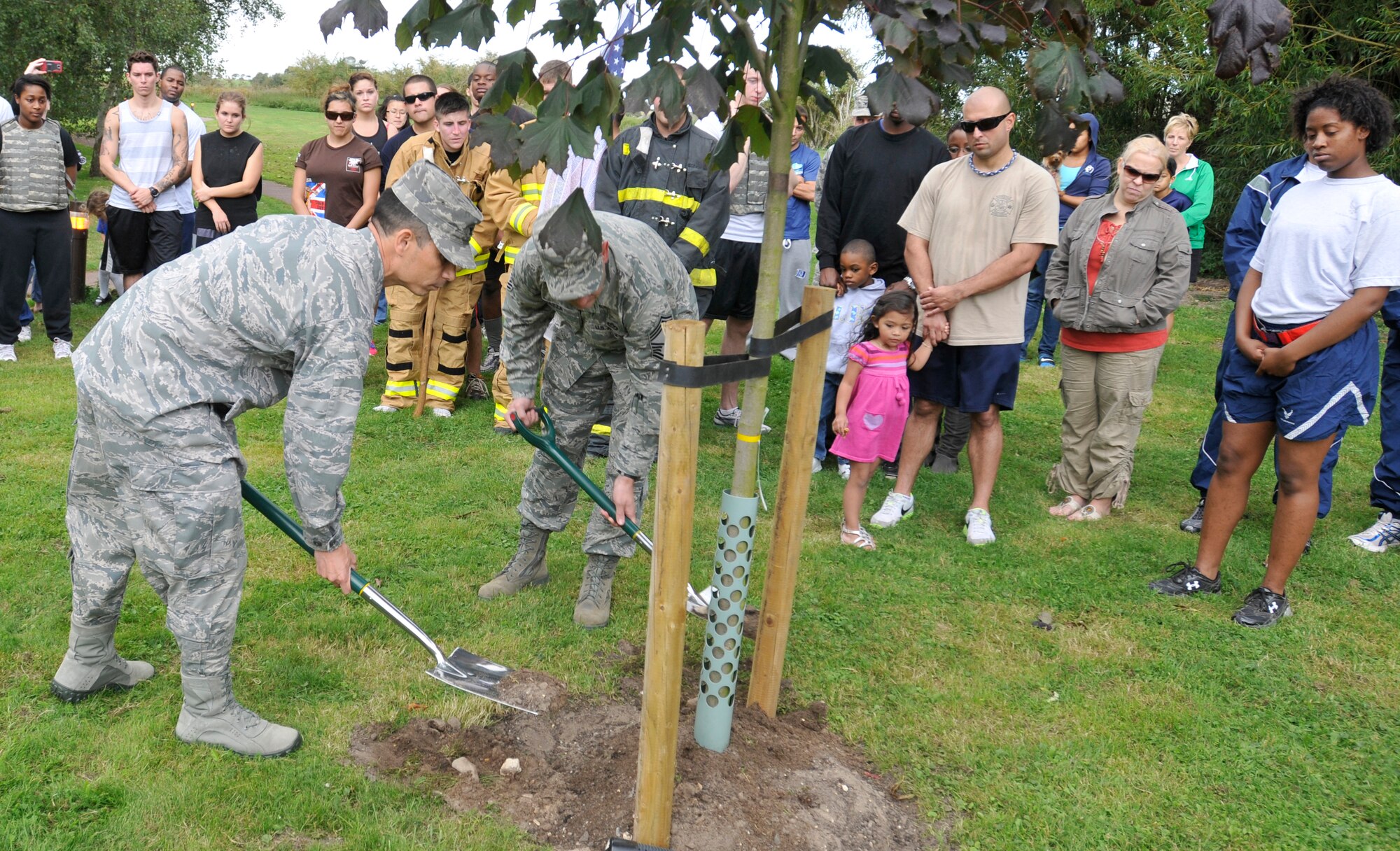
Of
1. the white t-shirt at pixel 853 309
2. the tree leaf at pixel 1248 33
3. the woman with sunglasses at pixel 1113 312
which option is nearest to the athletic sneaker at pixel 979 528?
the woman with sunglasses at pixel 1113 312

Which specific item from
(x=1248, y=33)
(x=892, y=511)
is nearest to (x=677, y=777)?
(x=1248, y=33)

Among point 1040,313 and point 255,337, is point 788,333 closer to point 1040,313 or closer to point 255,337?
point 255,337

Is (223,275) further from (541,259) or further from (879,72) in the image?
(879,72)

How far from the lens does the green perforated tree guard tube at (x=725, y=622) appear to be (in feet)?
10.0

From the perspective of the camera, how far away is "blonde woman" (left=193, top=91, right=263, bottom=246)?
8664mm

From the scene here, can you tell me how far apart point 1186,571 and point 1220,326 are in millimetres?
7233

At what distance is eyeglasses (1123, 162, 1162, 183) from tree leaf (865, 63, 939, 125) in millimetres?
4072

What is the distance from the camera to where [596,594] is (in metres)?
4.45

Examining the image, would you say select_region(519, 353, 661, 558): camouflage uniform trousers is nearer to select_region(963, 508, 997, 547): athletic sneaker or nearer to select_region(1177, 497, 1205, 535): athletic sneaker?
Result: select_region(963, 508, 997, 547): athletic sneaker

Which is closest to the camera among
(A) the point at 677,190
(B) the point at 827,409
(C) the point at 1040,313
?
Result: (A) the point at 677,190

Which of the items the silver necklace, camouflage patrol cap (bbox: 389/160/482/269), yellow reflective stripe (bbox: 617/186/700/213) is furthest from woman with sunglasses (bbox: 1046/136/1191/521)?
camouflage patrol cap (bbox: 389/160/482/269)

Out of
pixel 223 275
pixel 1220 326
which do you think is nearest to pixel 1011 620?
pixel 223 275

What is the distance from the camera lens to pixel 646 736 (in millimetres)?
2777

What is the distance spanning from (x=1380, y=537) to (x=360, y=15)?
583cm
